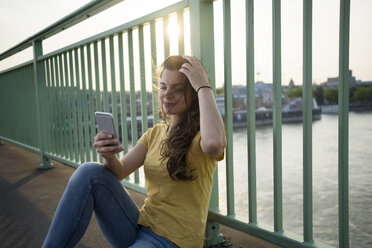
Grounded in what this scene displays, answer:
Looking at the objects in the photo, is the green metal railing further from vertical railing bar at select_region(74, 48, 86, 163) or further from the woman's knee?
the woman's knee

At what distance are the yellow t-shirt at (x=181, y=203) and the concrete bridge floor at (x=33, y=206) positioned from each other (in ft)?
1.76

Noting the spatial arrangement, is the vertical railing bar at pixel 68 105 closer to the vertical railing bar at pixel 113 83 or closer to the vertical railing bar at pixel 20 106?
the vertical railing bar at pixel 113 83

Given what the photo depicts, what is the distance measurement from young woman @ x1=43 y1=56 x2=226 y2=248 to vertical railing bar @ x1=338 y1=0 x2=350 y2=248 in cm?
38

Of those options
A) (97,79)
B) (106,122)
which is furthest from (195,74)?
(97,79)

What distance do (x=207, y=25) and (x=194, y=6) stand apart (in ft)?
0.36

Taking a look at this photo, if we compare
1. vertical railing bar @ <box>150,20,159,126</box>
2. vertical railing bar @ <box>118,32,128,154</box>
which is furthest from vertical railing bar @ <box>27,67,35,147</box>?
vertical railing bar @ <box>150,20,159,126</box>

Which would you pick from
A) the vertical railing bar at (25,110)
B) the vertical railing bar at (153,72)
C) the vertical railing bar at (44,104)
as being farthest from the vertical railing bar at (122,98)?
the vertical railing bar at (25,110)

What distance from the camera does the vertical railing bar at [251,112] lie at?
1.27m

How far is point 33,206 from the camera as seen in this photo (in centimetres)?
218

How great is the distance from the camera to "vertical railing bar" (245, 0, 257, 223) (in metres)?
1.27

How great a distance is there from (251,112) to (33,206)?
5.69 ft

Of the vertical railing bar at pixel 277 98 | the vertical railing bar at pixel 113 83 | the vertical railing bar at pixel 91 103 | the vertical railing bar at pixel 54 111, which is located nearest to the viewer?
Result: the vertical railing bar at pixel 277 98

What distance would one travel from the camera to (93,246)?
1568 millimetres

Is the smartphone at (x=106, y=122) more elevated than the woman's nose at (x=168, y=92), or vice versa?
the woman's nose at (x=168, y=92)
